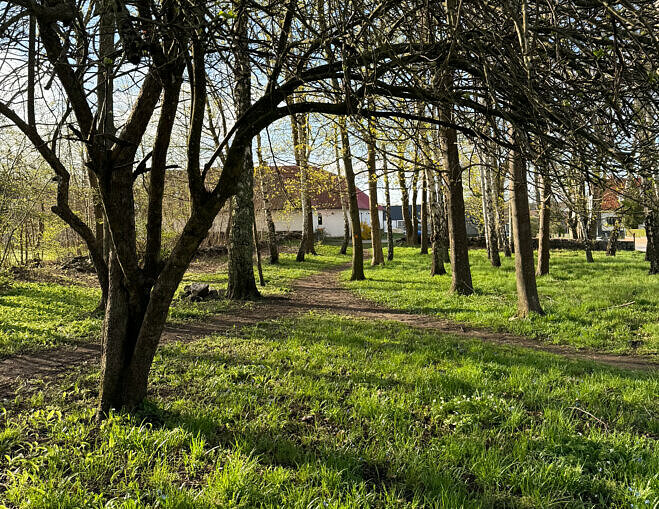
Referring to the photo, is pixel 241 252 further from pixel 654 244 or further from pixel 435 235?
pixel 654 244

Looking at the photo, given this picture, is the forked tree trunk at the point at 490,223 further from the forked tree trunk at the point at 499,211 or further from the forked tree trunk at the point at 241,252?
the forked tree trunk at the point at 241,252

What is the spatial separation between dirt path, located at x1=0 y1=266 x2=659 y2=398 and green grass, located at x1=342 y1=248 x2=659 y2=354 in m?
0.41

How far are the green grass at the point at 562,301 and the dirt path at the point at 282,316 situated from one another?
0.41 meters

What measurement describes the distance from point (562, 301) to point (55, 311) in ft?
38.2

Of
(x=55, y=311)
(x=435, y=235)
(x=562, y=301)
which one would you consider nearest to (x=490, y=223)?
(x=435, y=235)

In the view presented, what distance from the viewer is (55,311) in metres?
8.84

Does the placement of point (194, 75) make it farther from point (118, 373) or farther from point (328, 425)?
point (328, 425)

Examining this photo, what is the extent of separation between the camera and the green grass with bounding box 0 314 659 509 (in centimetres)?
247

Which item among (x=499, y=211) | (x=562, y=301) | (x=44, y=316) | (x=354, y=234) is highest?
(x=499, y=211)

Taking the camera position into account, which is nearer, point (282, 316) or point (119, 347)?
point (119, 347)

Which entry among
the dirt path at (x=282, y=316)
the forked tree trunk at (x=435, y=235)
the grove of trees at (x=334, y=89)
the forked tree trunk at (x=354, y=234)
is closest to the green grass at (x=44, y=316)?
the dirt path at (x=282, y=316)

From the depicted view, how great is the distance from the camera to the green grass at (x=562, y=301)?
22.4ft

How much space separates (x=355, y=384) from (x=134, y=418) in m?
2.22

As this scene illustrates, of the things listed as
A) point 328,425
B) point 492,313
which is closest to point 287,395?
point 328,425
